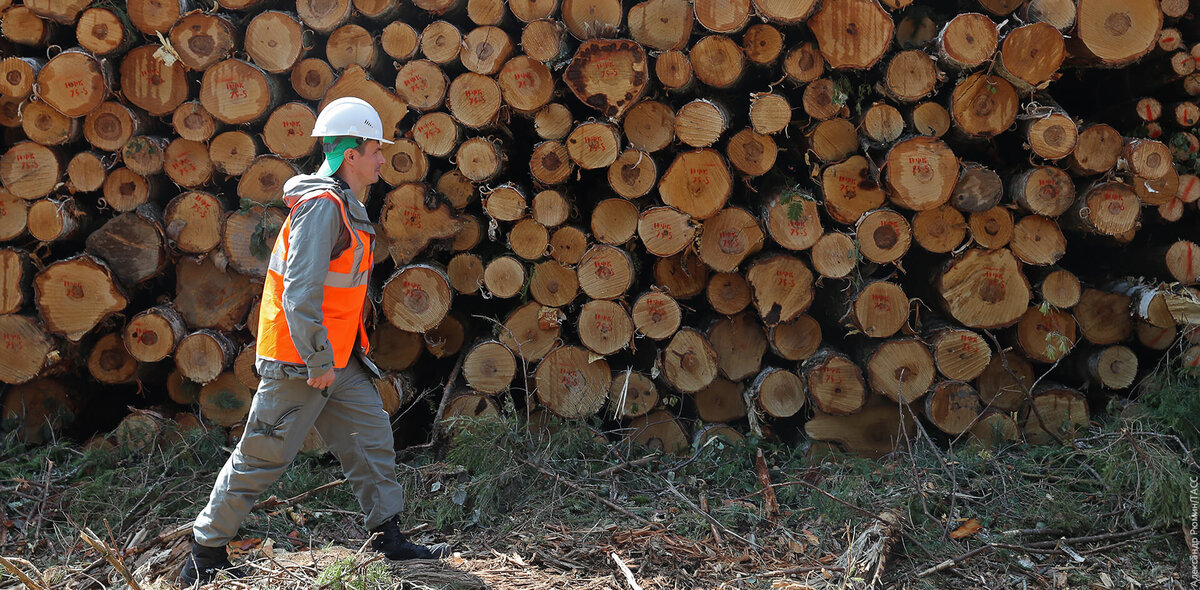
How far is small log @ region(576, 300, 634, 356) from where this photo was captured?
434 centimetres

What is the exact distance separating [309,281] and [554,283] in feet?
5.33

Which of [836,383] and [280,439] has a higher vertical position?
[280,439]

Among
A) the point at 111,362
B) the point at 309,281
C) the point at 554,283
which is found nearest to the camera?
the point at 309,281

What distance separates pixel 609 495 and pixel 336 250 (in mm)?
1804

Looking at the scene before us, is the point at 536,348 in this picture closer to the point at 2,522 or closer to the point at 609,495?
the point at 609,495

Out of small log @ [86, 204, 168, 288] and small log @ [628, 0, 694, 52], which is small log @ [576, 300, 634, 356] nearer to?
small log @ [628, 0, 694, 52]

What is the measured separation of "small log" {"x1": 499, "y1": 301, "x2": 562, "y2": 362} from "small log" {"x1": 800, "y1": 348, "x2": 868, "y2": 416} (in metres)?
1.40

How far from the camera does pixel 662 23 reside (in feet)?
13.6

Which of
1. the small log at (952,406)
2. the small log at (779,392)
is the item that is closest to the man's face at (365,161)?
the small log at (779,392)

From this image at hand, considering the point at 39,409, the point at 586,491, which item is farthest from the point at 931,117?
the point at 39,409

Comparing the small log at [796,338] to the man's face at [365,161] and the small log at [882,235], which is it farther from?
the man's face at [365,161]

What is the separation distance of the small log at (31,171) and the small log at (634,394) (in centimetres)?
325

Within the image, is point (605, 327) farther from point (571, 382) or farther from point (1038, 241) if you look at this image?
point (1038, 241)

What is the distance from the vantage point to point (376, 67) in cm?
439
